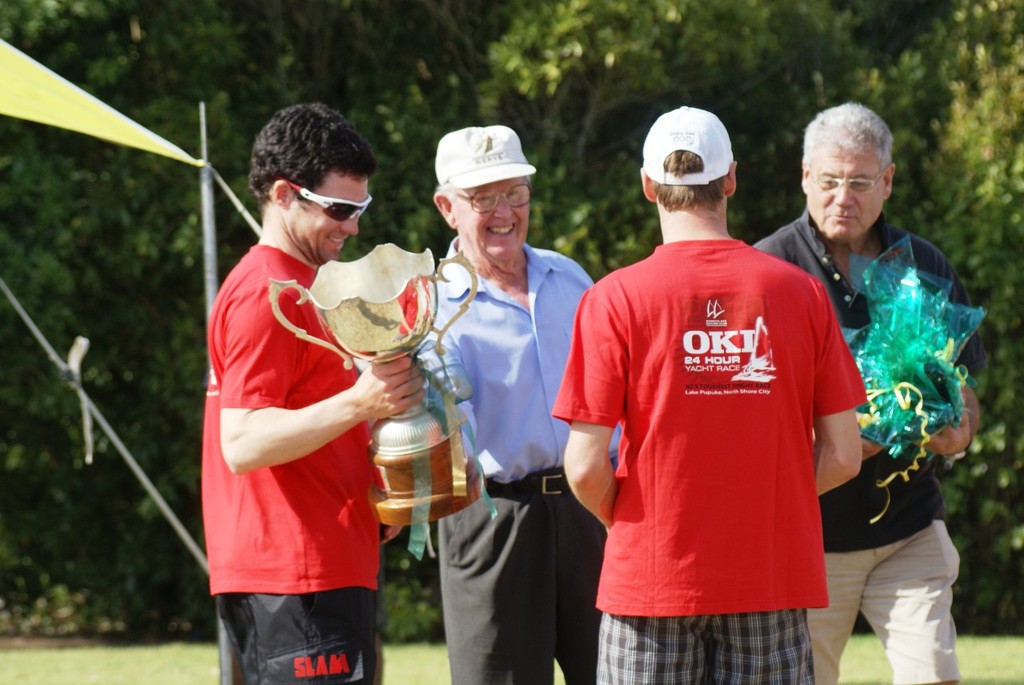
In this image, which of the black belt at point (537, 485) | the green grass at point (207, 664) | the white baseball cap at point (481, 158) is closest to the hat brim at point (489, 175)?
the white baseball cap at point (481, 158)

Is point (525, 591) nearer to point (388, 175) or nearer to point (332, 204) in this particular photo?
point (332, 204)

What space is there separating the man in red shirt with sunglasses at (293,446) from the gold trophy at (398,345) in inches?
2.8

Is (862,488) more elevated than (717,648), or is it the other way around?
(862,488)

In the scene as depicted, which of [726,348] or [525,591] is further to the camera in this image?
[525,591]

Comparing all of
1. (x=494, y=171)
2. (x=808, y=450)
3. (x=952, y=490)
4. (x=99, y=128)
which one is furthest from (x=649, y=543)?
(x=952, y=490)

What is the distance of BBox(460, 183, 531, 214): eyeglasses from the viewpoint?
4016mm

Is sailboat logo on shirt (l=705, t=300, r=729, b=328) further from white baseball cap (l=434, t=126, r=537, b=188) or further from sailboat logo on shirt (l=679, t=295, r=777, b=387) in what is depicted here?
white baseball cap (l=434, t=126, r=537, b=188)

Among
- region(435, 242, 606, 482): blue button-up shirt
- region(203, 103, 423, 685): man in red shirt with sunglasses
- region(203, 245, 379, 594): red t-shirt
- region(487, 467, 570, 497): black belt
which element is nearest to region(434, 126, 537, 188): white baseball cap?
region(435, 242, 606, 482): blue button-up shirt

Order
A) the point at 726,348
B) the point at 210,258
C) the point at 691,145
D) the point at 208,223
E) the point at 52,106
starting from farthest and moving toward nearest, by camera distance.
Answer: the point at 210,258 → the point at 208,223 → the point at 52,106 → the point at 691,145 → the point at 726,348

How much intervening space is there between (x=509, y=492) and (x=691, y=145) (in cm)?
120

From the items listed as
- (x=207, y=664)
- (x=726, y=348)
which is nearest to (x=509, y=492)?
(x=726, y=348)

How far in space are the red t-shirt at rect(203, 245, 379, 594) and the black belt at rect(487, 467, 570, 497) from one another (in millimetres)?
567

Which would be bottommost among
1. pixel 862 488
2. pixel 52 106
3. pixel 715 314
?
pixel 862 488

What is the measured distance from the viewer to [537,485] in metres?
3.96
